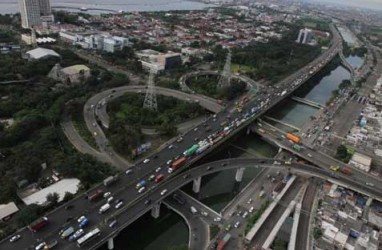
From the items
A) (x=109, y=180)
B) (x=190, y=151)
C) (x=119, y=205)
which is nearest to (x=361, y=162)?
(x=190, y=151)

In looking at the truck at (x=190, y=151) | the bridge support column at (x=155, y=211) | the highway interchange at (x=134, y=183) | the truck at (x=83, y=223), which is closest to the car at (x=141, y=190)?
the highway interchange at (x=134, y=183)

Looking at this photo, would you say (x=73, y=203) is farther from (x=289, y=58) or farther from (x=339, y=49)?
(x=339, y=49)

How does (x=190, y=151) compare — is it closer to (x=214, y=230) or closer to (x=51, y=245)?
(x=214, y=230)

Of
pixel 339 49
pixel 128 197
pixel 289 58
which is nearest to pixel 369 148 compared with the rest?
pixel 128 197

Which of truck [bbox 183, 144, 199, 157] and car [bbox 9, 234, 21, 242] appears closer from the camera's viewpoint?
car [bbox 9, 234, 21, 242]

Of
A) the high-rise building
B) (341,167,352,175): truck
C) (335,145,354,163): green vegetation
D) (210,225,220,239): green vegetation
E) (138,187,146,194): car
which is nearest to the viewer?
(210,225,220,239): green vegetation

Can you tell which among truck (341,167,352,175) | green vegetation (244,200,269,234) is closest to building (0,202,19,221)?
green vegetation (244,200,269,234)

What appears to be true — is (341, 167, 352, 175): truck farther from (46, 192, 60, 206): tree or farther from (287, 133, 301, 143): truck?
(46, 192, 60, 206): tree
